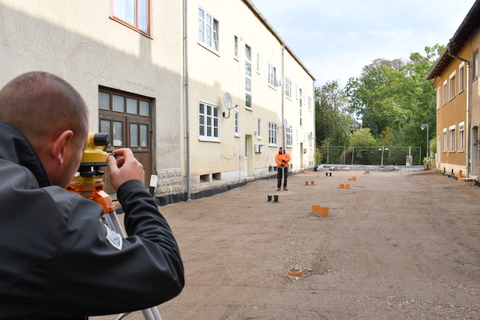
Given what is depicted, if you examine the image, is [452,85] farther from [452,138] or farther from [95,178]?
[95,178]

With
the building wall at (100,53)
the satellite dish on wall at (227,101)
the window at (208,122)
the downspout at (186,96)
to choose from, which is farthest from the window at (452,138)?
the building wall at (100,53)

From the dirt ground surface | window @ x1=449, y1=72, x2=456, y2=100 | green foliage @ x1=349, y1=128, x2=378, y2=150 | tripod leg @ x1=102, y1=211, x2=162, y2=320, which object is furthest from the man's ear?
green foliage @ x1=349, y1=128, x2=378, y2=150

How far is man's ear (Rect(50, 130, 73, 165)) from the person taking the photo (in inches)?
44.0

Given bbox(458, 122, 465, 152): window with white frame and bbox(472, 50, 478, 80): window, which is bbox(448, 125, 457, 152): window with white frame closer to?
bbox(458, 122, 465, 152): window with white frame

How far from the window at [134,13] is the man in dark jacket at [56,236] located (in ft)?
29.9

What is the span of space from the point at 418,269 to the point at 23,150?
5081 mm

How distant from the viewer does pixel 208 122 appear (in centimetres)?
1458

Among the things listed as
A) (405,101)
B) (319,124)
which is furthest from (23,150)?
(405,101)

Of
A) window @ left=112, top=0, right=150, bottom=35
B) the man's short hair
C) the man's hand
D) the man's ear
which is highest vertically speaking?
window @ left=112, top=0, right=150, bottom=35

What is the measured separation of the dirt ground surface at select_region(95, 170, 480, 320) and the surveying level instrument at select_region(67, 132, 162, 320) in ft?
5.58

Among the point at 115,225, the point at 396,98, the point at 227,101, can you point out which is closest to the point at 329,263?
the point at 115,225

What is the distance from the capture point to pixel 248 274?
483 centimetres

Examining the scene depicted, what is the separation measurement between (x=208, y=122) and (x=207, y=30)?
337 centimetres

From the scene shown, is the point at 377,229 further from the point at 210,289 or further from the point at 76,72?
the point at 76,72
